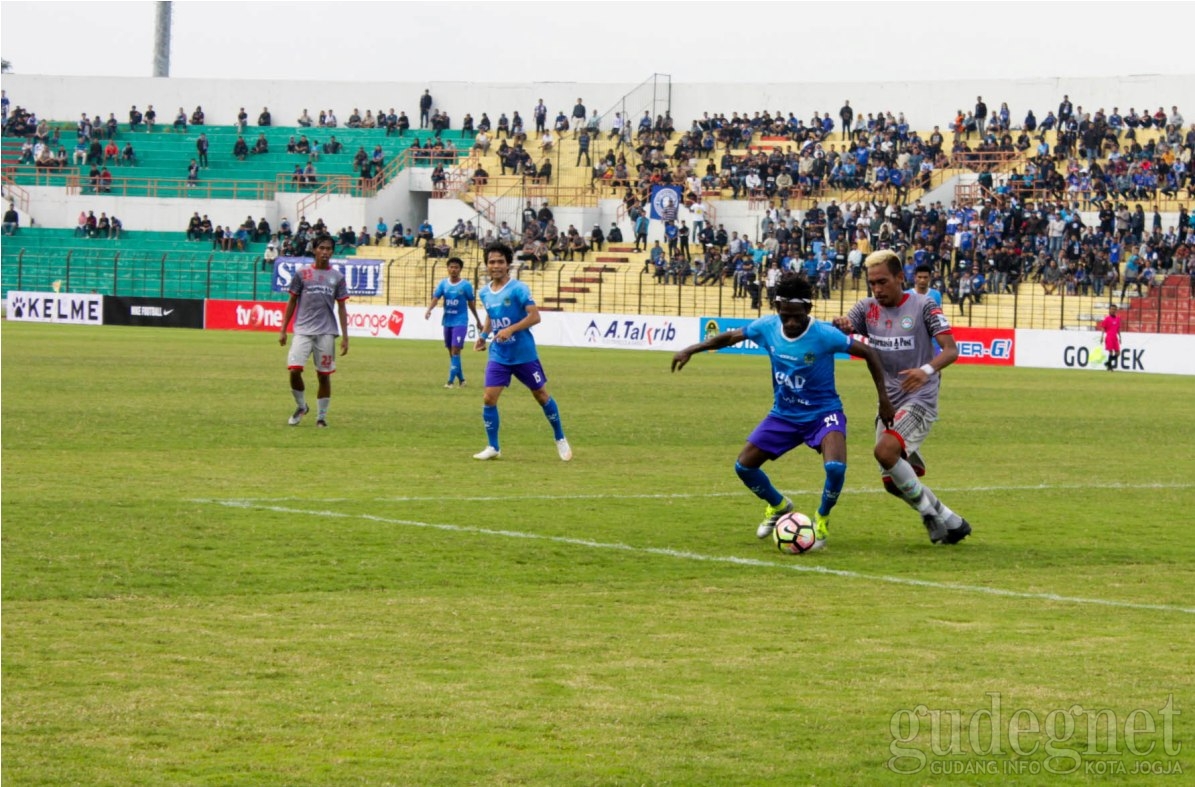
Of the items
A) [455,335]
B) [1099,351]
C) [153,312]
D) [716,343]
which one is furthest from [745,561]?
[153,312]

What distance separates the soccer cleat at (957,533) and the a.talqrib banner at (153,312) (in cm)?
4870

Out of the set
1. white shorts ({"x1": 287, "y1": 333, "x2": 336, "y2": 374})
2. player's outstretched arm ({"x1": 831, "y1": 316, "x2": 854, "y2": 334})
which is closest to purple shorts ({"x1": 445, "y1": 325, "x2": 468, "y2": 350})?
white shorts ({"x1": 287, "y1": 333, "x2": 336, "y2": 374})

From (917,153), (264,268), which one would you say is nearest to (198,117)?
(264,268)

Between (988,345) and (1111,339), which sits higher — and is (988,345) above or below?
below

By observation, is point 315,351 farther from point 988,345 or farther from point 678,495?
point 988,345

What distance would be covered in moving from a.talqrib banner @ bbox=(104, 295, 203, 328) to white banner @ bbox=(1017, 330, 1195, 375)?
28.1 metres

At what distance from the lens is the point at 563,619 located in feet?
28.1

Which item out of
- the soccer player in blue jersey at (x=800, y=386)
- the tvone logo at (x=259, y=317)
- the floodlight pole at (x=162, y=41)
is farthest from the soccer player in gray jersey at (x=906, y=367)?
the floodlight pole at (x=162, y=41)

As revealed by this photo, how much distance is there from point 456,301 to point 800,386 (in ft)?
59.4

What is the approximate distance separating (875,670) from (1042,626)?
1554 millimetres

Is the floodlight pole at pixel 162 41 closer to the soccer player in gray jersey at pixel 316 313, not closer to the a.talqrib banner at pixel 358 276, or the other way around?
the a.talqrib banner at pixel 358 276

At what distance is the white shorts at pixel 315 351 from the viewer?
65.0 feet

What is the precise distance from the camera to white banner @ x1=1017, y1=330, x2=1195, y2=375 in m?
44.2

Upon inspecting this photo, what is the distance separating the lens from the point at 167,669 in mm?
7164
